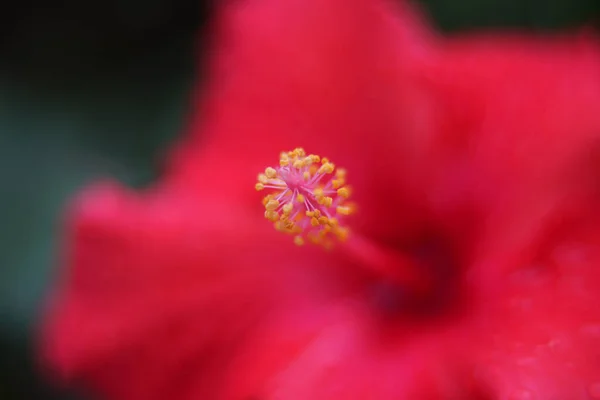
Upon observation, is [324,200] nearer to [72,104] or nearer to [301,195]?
[301,195]

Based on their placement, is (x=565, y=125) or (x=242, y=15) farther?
(x=242, y=15)

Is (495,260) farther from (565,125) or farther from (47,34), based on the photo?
(47,34)

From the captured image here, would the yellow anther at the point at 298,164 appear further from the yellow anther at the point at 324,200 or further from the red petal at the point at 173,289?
the red petal at the point at 173,289

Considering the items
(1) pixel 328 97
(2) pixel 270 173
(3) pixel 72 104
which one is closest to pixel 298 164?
(2) pixel 270 173

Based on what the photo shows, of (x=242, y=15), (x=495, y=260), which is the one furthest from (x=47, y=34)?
(x=495, y=260)

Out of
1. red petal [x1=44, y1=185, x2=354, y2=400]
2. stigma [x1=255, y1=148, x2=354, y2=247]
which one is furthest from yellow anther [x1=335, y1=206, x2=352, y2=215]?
red petal [x1=44, y1=185, x2=354, y2=400]

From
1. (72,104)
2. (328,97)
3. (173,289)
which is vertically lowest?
(173,289)

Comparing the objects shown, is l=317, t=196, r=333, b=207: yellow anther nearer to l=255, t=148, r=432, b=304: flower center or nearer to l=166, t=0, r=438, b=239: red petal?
l=255, t=148, r=432, b=304: flower center
